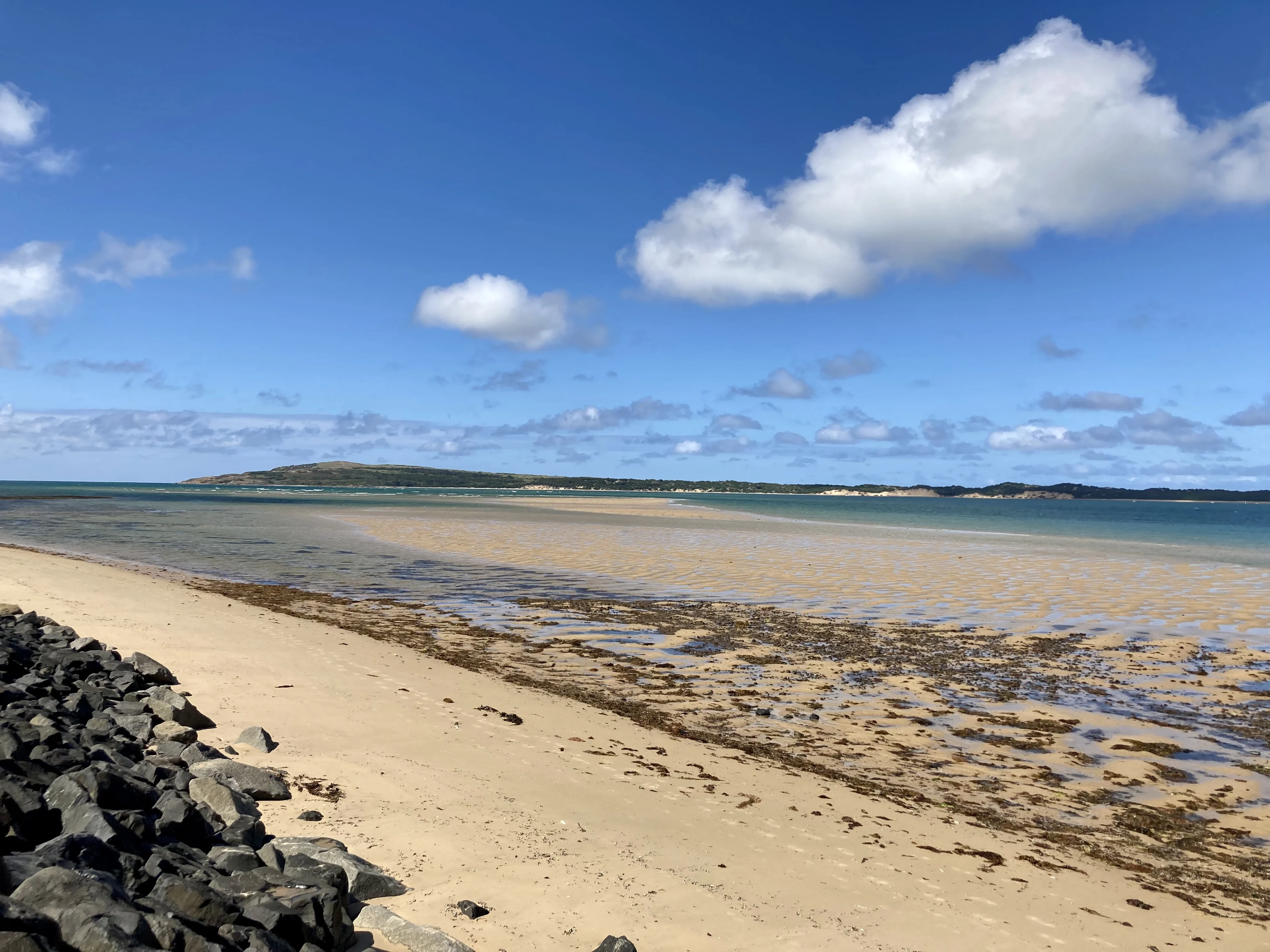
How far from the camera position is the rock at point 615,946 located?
475cm

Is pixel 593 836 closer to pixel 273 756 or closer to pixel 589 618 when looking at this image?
pixel 273 756

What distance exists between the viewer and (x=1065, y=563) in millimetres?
33562

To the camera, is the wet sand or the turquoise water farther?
the turquoise water

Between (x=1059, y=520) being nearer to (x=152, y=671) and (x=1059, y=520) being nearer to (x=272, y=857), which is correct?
(x=152, y=671)

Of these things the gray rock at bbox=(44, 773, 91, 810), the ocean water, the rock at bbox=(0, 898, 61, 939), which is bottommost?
the ocean water

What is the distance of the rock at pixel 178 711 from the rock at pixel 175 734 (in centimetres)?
26

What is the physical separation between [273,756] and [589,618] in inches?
414

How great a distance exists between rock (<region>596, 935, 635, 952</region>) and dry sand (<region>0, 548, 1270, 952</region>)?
0.25m

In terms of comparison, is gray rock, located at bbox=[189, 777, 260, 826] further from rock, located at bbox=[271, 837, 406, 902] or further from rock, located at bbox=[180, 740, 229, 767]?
rock, located at bbox=[180, 740, 229, 767]

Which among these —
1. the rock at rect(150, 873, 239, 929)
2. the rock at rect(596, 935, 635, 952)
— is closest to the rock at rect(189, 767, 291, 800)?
the rock at rect(150, 873, 239, 929)

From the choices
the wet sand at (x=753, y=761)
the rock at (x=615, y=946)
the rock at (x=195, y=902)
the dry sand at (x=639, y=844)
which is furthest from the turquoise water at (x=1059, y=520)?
the rock at (x=195, y=902)

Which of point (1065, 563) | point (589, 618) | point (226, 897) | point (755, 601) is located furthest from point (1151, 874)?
point (1065, 563)

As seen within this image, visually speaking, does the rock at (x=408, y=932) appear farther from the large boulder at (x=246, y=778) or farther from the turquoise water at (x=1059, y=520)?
the turquoise water at (x=1059, y=520)

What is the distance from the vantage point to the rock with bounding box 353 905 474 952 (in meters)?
4.64
